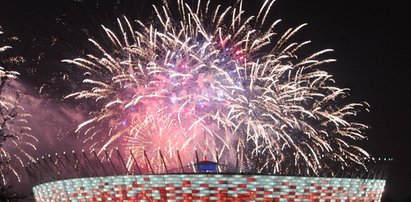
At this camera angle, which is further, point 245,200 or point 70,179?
point 70,179

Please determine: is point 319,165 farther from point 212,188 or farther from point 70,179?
point 70,179

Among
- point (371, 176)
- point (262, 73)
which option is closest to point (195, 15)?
point (262, 73)

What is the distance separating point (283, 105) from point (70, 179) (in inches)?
651

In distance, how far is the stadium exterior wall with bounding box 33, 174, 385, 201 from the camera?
32.5m

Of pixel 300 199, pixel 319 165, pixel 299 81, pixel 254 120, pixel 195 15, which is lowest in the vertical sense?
pixel 300 199

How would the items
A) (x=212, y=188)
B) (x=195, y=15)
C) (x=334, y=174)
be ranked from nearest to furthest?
1. (x=212, y=188)
2. (x=195, y=15)
3. (x=334, y=174)

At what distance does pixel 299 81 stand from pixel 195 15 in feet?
28.8

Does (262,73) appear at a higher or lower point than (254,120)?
higher

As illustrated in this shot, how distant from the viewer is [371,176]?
132 ft

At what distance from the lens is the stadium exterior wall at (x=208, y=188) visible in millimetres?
32531

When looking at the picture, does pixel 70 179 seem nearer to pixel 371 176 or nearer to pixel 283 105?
pixel 283 105

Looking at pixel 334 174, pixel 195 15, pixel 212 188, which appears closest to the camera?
pixel 212 188

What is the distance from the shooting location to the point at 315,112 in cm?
3638

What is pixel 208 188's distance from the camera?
107 ft
